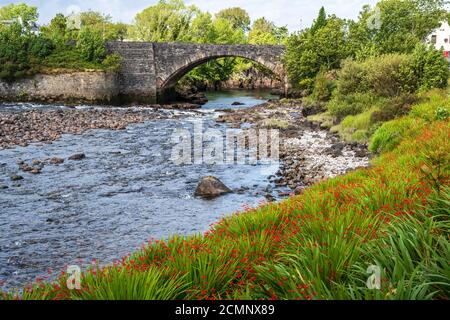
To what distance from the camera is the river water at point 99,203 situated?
11602mm

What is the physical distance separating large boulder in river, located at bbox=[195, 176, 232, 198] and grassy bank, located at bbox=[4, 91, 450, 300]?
7.69m

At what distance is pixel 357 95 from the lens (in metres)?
31.7

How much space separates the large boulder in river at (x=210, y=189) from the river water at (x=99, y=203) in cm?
39

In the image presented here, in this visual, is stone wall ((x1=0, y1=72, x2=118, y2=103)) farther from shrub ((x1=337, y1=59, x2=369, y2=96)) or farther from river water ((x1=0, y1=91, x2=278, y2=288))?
shrub ((x1=337, y1=59, x2=369, y2=96))

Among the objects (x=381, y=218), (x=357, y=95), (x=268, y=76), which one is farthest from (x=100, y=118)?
(x=268, y=76)

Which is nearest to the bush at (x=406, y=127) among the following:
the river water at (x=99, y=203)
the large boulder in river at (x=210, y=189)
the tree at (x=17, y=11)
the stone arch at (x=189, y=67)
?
the river water at (x=99, y=203)

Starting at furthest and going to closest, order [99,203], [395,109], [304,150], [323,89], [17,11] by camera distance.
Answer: [17,11]
[323,89]
[395,109]
[304,150]
[99,203]

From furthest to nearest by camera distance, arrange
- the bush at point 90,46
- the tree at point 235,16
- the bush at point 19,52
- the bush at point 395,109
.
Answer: the tree at point 235,16 → the bush at point 90,46 → the bush at point 19,52 → the bush at point 395,109

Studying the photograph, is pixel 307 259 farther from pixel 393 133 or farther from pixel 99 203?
pixel 393 133

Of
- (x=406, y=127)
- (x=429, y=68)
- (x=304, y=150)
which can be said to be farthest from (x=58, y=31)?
(x=406, y=127)

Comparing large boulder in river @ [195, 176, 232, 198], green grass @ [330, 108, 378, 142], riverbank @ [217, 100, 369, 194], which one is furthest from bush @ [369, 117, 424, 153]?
large boulder in river @ [195, 176, 232, 198]

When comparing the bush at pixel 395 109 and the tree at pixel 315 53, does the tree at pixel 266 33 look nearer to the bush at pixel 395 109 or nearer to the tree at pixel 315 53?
the tree at pixel 315 53

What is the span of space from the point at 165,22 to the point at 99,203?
189 feet

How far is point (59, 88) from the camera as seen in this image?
4578 cm
